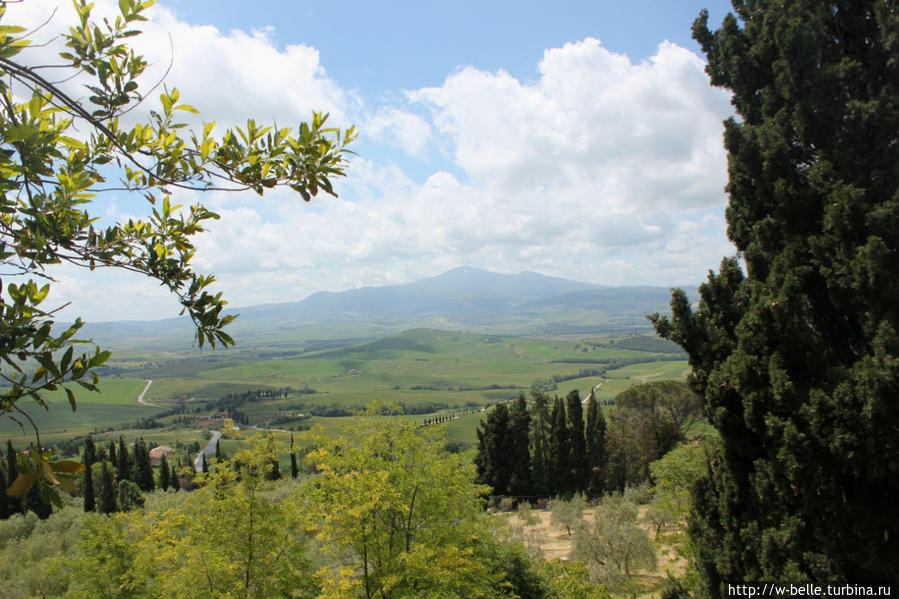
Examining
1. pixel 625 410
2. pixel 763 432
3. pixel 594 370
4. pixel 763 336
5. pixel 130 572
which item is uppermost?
pixel 763 336

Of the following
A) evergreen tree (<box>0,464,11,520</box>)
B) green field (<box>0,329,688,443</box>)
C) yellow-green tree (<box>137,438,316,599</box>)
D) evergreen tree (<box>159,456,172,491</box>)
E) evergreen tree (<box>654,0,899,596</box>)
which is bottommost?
green field (<box>0,329,688,443</box>)

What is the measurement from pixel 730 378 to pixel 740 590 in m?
3.71

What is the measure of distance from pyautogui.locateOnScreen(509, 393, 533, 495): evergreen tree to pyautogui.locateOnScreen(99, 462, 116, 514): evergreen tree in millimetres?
29319

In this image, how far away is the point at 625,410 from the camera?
3778 cm

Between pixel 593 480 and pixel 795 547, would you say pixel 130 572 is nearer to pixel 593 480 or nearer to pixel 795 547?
pixel 795 547

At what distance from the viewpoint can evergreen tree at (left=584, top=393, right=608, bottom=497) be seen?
3616 centimetres

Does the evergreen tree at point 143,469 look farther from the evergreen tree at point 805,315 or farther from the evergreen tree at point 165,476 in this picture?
the evergreen tree at point 805,315

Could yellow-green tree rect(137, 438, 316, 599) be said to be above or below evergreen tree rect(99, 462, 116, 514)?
above

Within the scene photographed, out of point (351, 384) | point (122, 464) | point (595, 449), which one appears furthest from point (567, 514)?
point (351, 384)

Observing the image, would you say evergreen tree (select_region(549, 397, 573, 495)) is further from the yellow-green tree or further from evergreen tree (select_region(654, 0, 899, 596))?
evergreen tree (select_region(654, 0, 899, 596))

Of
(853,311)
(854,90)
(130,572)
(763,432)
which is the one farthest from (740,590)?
(130,572)

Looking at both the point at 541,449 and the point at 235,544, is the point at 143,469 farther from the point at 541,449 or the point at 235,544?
the point at 235,544

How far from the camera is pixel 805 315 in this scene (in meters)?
7.31

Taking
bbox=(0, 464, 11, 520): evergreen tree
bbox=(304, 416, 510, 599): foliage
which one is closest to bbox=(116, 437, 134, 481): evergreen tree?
bbox=(0, 464, 11, 520): evergreen tree
